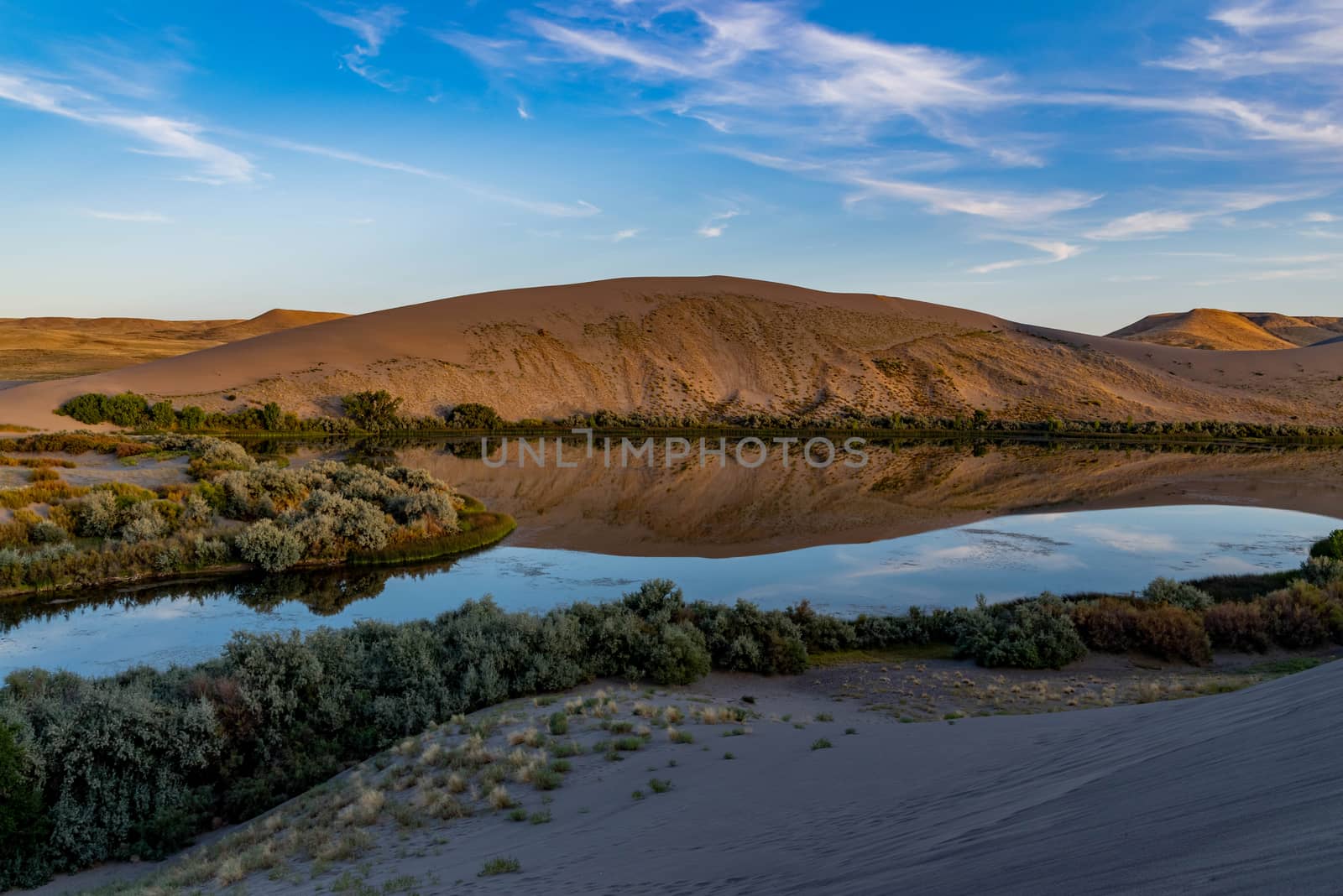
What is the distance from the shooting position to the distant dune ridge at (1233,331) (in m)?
141

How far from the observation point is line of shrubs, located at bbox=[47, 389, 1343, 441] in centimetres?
4850

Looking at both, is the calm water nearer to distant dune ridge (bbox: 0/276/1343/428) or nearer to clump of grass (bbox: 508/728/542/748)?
clump of grass (bbox: 508/728/542/748)

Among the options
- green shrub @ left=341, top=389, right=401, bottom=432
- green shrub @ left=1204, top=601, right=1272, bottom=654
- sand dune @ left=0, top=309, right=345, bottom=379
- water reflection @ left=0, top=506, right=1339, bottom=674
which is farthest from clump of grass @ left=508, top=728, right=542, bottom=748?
sand dune @ left=0, top=309, right=345, bottom=379

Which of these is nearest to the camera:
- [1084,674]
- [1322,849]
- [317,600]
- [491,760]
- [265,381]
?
[1322,849]

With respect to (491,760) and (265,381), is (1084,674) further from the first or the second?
(265,381)

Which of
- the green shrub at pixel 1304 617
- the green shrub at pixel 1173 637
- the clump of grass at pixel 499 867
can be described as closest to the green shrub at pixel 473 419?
the green shrub at pixel 1173 637

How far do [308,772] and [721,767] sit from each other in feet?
14.6

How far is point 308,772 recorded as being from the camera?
316 inches

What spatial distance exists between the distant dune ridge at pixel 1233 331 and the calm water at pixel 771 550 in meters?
121

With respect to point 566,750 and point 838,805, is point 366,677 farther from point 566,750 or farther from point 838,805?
point 838,805

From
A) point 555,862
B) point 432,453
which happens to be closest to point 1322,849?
point 555,862

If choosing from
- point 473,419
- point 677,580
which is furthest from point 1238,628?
point 473,419

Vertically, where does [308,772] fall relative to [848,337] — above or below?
below

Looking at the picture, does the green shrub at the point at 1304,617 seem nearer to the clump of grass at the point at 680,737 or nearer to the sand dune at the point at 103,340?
the clump of grass at the point at 680,737
